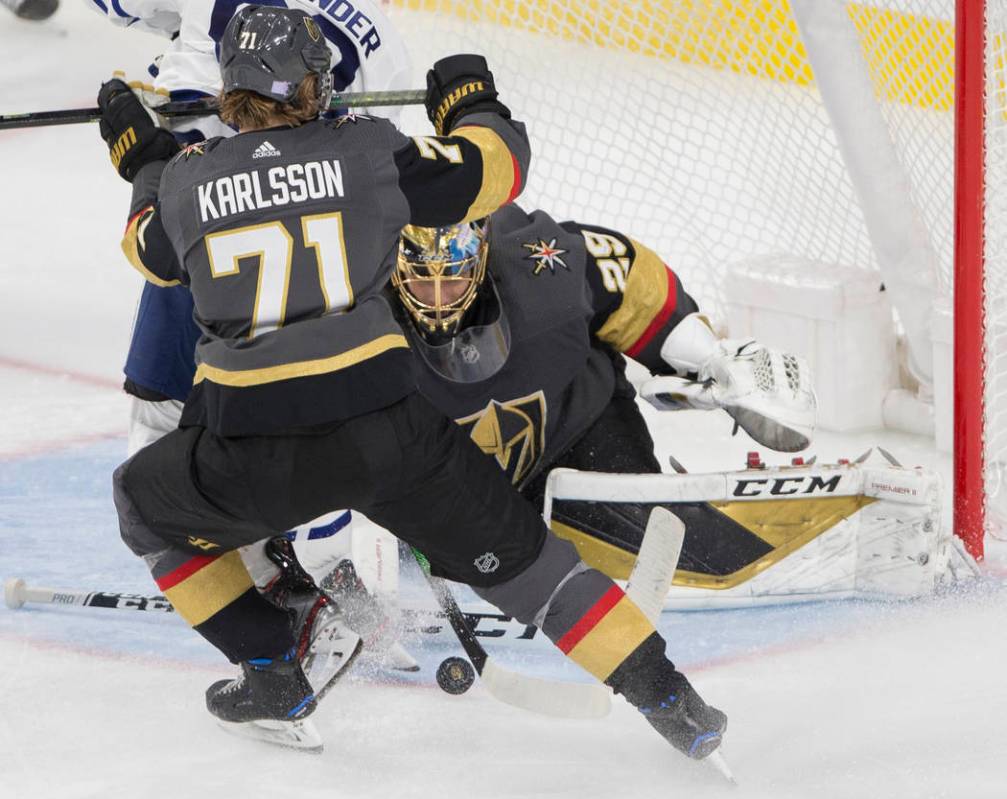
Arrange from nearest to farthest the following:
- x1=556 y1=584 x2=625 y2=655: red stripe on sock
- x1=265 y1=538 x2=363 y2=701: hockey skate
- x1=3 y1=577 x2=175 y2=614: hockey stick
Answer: x1=556 y1=584 x2=625 y2=655: red stripe on sock < x1=265 y1=538 x2=363 y2=701: hockey skate < x1=3 y1=577 x2=175 y2=614: hockey stick

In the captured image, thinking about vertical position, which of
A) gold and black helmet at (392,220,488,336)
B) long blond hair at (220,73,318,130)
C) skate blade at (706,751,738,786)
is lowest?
skate blade at (706,751,738,786)

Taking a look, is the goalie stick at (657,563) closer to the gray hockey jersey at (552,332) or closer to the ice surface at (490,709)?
the ice surface at (490,709)

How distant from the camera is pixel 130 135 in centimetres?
234

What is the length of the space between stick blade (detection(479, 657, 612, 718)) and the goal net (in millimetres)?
1064

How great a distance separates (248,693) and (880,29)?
2.05 meters

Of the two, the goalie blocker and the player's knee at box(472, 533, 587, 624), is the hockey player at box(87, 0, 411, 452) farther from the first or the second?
the player's knee at box(472, 533, 587, 624)

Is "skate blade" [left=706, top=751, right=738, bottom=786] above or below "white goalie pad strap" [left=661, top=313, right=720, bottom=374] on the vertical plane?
below

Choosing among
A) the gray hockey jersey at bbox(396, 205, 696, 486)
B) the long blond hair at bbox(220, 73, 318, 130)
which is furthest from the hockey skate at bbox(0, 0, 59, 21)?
the long blond hair at bbox(220, 73, 318, 130)

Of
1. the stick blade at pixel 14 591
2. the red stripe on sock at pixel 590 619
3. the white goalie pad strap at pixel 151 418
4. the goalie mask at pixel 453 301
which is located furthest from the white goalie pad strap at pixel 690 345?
the stick blade at pixel 14 591

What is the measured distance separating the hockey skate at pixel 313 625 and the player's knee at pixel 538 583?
14.3 inches

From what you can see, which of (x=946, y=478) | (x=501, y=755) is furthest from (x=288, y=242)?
(x=946, y=478)

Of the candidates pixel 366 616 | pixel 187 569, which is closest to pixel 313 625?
pixel 366 616

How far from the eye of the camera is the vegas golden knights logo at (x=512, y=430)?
2742 mm

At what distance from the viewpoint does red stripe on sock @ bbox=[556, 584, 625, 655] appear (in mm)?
2184
